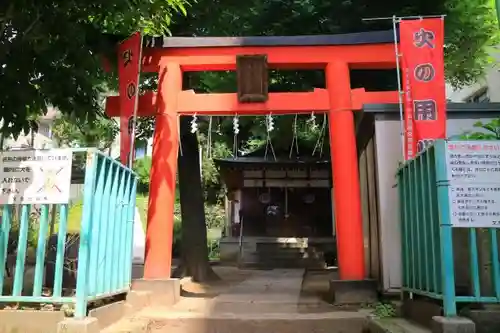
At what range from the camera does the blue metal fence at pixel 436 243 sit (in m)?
4.57

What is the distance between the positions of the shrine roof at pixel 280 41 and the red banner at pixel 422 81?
0.80 meters

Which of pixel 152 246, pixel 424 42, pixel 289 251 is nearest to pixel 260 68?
pixel 424 42

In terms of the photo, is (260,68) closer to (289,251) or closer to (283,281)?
(283,281)

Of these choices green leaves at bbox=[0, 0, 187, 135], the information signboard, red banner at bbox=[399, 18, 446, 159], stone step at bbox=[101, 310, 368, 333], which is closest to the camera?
the information signboard

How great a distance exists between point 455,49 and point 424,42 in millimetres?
5014

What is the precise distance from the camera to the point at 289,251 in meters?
20.8

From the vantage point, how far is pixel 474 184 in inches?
185

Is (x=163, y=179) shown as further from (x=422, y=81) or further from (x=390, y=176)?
(x=422, y=81)

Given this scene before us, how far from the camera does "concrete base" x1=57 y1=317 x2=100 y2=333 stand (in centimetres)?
480

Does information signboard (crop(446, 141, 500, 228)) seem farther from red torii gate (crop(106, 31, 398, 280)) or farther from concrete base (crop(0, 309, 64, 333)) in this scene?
concrete base (crop(0, 309, 64, 333))

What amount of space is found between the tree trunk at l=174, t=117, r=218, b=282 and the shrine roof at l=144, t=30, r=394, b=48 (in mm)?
3119

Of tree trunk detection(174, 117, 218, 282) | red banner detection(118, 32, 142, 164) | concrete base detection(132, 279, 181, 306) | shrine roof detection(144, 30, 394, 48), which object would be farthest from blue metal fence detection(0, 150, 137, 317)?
tree trunk detection(174, 117, 218, 282)

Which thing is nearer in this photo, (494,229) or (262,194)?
(494,229)

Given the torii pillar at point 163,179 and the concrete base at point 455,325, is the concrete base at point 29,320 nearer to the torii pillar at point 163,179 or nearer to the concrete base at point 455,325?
the torii pillar at point 163,179
